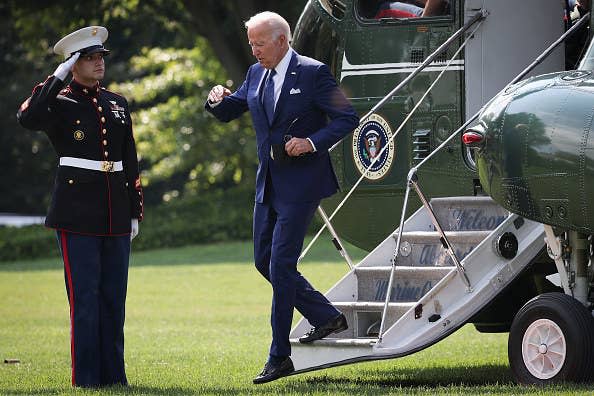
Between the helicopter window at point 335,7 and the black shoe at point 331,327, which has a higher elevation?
the helicopter window at point 335,7

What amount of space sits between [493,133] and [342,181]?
2719mm

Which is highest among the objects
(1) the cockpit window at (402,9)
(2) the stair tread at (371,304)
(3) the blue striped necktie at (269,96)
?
(1) the cockpit window at (402,9)

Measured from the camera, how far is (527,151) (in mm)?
6996

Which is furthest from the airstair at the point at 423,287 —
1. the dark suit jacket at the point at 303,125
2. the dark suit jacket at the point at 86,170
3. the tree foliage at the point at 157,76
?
the tree foliage at the point at 157,76

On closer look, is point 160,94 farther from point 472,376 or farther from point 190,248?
point 472,376

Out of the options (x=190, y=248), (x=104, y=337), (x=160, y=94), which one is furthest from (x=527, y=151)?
(x=160, y=94)

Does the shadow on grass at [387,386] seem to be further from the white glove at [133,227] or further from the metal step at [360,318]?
the white glove at [133,227]

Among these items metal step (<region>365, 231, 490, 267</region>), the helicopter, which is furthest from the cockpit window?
metal step (<region>365, 231, 490, 267</region>)

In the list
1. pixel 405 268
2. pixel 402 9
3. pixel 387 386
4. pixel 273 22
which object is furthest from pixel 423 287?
pixel 402 9

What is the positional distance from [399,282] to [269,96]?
1.55 m

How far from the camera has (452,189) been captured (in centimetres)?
905

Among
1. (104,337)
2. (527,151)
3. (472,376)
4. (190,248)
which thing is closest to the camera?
(527,151)

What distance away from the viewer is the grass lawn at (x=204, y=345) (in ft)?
25.0

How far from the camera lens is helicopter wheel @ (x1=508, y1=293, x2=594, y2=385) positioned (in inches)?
270
